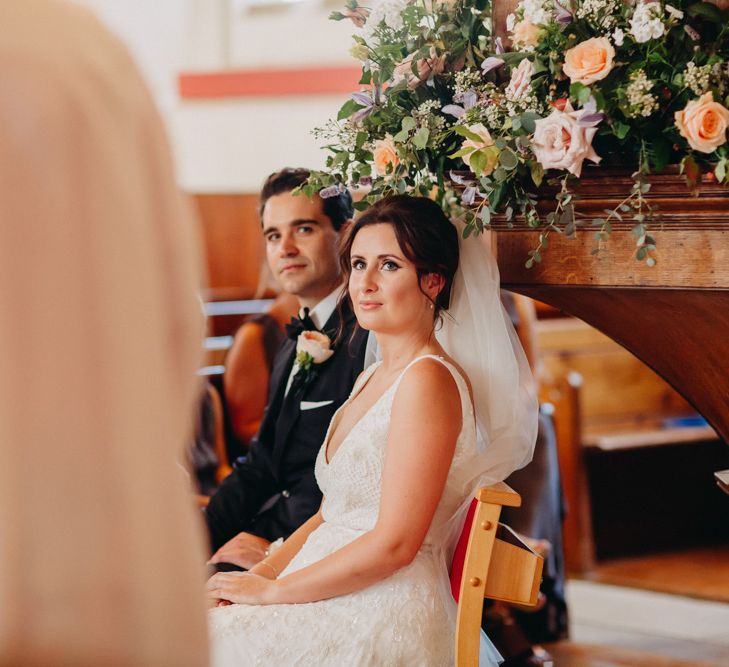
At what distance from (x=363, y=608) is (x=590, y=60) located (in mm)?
1251

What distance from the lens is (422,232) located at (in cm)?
263

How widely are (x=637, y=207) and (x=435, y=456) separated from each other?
0.67 metres

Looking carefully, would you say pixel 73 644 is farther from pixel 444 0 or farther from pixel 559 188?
pixel 444 0

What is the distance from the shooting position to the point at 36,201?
1.13m

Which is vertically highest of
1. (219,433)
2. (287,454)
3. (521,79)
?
(521,79)

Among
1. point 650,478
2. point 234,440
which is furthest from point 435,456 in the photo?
point 650,478

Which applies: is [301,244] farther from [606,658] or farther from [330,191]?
[606,658]

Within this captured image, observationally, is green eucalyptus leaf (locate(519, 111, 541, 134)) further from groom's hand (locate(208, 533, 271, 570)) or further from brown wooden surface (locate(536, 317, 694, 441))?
brown wooden surface (locate(536, 317, 694, 441))

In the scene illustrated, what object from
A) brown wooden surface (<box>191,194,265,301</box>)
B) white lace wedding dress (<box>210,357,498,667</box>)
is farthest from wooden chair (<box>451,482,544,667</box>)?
brown wooden surface (<box>191,194,265,301</box>)

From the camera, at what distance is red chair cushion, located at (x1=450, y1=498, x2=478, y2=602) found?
8.10 ft

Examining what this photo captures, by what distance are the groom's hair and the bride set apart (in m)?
0.46

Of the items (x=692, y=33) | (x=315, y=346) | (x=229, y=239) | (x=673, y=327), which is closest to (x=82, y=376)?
A: (x=692, y=33)

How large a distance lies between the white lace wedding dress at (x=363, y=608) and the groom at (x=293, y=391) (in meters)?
0.42

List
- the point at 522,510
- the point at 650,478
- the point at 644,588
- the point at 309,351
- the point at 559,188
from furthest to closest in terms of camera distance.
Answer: the point at 650,478, the point at 644,588, the point at 522,510, the point at 309,351, the point at 559,188
